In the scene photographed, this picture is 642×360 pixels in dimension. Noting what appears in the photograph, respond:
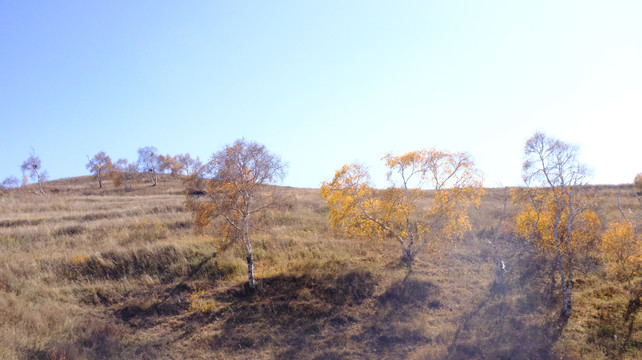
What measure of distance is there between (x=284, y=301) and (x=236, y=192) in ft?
18.2

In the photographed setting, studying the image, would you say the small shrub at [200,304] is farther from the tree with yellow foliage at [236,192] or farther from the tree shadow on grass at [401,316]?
the tree shadow on grass at [401,316]

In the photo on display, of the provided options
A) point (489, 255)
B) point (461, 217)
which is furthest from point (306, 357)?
point (489, 255)

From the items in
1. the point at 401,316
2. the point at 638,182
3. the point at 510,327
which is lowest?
the point at 510,327

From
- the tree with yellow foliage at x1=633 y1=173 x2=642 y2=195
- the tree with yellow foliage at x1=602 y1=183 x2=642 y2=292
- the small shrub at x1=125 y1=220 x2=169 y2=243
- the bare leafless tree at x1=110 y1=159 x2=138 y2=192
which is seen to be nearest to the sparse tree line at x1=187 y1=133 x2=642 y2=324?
the tree with yellow foliage at x1=602 y1=183 x2=642 y2=292

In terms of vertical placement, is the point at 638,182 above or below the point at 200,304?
above

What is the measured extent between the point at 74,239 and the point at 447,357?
22061 mm

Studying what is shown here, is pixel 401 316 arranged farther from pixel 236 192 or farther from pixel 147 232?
pixel 147 232

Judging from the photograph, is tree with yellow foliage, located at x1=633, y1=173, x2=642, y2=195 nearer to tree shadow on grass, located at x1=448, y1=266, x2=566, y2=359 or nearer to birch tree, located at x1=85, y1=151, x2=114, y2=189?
tree shadow on grass, located at x1=448, y1=266, x2=566, y2=359

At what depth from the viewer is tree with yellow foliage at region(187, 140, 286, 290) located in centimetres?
1455

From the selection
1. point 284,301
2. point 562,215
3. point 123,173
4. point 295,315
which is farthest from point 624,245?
point 123,173

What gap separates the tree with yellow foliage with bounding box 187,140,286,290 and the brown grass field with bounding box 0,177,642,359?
1.72 m

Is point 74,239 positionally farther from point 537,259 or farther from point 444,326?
point 537,259

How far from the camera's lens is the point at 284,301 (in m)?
14.9

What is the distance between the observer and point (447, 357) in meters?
10.9
